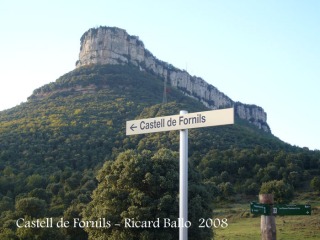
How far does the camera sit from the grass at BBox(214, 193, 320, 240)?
29.6 meters

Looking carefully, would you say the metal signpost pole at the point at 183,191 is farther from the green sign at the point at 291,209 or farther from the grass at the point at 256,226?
the grass at the point at 256,226

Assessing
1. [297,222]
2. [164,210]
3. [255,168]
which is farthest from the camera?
[255,168]

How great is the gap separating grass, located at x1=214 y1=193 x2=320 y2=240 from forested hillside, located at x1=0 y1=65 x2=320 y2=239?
3.02 meters

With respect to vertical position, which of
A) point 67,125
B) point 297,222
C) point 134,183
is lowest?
point 297,222

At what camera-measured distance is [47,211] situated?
39.4 meters

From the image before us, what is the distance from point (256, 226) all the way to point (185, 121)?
27.1 meters

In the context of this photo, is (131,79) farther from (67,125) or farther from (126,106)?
(67,125)

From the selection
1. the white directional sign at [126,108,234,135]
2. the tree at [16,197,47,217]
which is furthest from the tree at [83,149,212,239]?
the tree at [16,197,47,217]

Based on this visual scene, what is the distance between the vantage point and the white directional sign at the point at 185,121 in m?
9.34

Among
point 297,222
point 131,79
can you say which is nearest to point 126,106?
point 131,79

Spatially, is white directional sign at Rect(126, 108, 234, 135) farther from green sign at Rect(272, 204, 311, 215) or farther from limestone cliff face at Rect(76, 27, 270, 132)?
limestone cliff face at Rect(76, 27, 270, 132)

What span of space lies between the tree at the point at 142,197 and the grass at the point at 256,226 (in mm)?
8342

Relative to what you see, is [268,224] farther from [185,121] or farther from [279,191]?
[279,191]

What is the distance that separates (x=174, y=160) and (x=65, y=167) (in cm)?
3697
